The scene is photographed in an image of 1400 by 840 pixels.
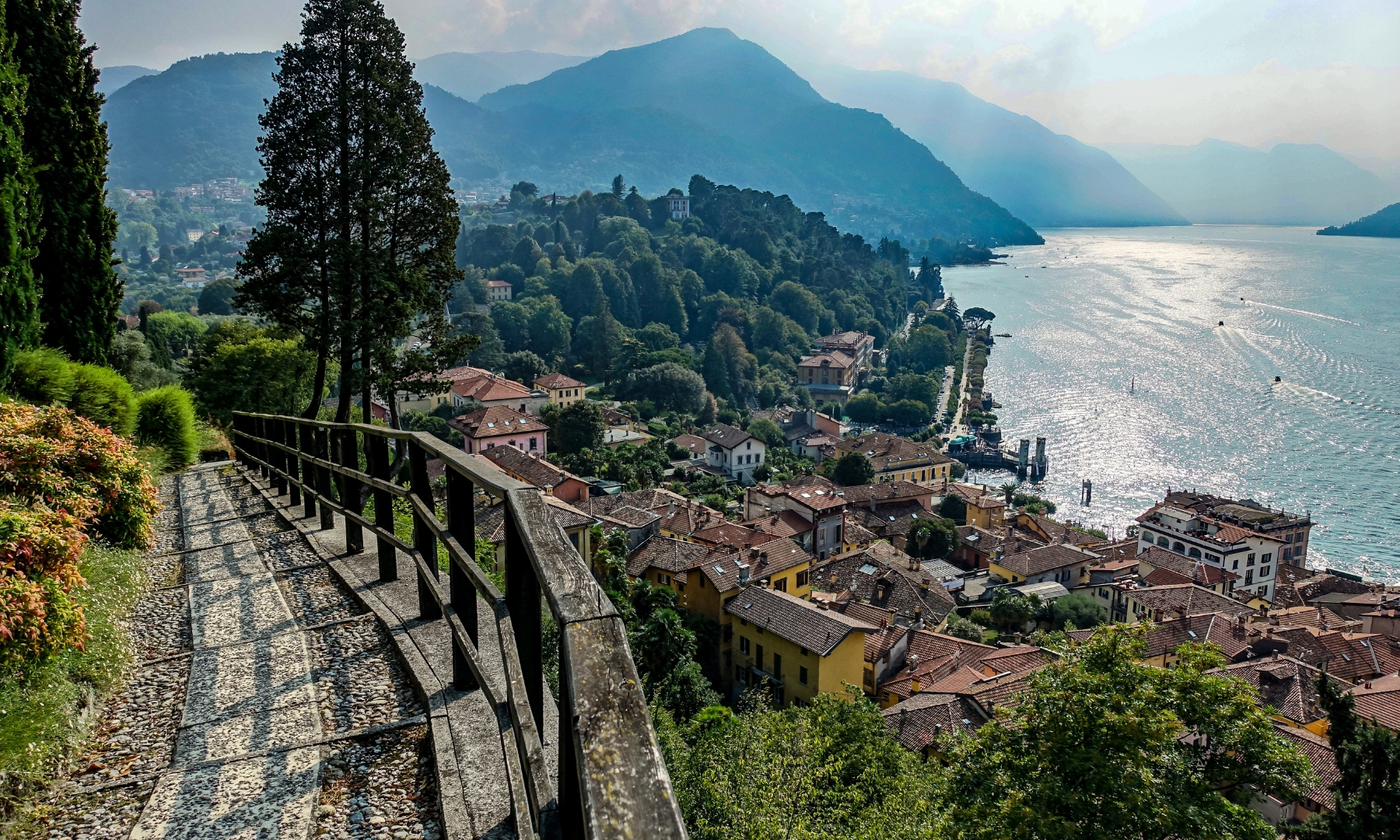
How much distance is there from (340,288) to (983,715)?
15022 millimetres

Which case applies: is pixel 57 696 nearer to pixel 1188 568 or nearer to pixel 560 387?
pixel 1188 568

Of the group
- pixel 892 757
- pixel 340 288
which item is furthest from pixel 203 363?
pixel 892 757

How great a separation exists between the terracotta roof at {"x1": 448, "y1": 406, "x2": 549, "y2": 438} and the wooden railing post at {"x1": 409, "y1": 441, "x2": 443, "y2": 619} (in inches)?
1523

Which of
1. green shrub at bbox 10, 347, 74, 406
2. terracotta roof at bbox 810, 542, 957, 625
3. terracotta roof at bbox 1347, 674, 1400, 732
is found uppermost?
green shrub at bbox 10, 347, 74, 406

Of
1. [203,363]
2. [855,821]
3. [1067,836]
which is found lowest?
[855,821]

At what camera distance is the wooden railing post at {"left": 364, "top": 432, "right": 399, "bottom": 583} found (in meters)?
3.62

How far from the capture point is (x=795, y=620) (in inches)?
829

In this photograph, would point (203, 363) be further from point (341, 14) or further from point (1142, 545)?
point (1142, 545)

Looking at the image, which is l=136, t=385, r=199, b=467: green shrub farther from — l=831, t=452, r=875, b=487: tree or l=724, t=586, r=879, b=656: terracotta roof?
l=831, t=452, r=875, b=487: tree

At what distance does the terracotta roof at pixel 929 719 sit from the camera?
17297 mm

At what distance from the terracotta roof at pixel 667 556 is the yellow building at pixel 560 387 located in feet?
92.3

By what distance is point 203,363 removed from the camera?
24016 millimetres

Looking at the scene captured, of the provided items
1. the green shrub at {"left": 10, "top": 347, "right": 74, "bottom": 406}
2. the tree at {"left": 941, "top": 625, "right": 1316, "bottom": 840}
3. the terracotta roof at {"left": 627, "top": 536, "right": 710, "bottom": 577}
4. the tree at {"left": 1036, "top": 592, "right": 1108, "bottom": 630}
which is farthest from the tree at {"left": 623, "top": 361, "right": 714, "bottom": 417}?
the green shrub at {"left": 10, "top": 347, "right": 74, "bottom": 406}

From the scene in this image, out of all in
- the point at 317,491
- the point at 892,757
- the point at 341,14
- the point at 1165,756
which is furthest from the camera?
the point at 892,757
